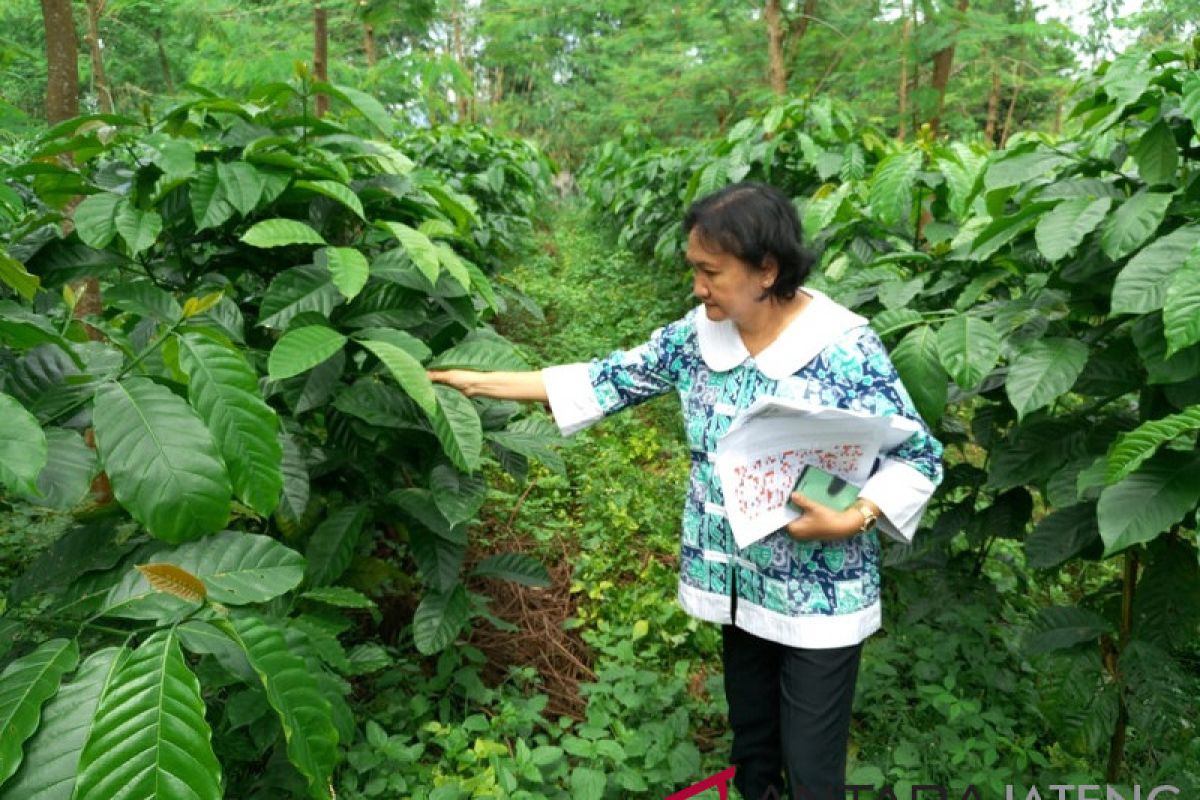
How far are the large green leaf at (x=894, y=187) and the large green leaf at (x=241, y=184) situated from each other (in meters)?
1.69

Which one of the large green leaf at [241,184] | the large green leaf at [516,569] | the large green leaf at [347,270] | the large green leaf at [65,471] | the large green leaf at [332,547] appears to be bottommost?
the large green leaf at [516,569]

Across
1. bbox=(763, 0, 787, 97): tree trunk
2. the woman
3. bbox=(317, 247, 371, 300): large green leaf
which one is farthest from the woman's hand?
bbox=(763, 0, 787, 97): tree trunk

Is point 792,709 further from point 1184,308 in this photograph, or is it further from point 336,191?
point 336,191

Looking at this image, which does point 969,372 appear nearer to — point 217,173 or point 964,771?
point 964,771

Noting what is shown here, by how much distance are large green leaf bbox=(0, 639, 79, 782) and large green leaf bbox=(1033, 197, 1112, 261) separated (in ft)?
5.19

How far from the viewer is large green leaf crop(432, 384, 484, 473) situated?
1560 millimetres

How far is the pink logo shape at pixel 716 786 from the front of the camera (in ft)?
5.57

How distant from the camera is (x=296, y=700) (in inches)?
37.4

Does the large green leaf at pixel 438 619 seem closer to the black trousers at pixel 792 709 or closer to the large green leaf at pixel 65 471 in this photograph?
the black trousers at pixel 792 709

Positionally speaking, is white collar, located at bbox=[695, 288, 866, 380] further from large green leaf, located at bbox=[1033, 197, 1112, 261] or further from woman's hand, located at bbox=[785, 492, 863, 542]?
large green leaf, located at bbox=[1033, 197, 1112, 261]

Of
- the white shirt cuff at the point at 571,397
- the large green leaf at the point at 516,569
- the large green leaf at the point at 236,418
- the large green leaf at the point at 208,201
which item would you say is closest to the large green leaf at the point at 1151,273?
the white shirt cuff at the point at 571,397

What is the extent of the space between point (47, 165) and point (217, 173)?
37 cm

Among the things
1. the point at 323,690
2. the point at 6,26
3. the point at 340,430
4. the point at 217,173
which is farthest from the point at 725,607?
the point at 6,26

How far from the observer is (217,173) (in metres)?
1.64
